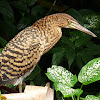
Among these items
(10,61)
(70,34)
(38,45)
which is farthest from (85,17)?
(10,61)

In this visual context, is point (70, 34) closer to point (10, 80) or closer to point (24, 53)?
point (24, 53)

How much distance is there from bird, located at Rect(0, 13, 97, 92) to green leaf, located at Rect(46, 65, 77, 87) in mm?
409

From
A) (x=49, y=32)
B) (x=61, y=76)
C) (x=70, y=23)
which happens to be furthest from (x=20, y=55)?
(x=61, y=76)

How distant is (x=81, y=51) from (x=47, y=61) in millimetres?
375

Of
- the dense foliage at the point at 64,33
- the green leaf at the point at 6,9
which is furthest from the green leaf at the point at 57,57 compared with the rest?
the green leaf at the point at 6,9

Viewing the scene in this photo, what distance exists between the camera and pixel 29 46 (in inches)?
57.9

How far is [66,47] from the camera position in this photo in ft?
6.20

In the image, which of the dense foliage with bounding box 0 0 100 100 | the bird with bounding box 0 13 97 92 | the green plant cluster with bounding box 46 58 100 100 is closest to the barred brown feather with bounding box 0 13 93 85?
the bird with bounding box 0 13 97 92

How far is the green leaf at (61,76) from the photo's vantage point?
39.2 inches

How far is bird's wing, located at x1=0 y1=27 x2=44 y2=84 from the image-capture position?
1.39 metres

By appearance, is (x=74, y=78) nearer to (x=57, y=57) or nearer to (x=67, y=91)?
(x=67, y=91)

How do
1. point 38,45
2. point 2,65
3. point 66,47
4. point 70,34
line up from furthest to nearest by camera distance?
1. point 70,34
2. point 66,47
3. point 38,45
4. point 2,65

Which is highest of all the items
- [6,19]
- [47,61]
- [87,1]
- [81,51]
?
[87,1]

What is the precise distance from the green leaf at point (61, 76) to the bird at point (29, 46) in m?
0.41
